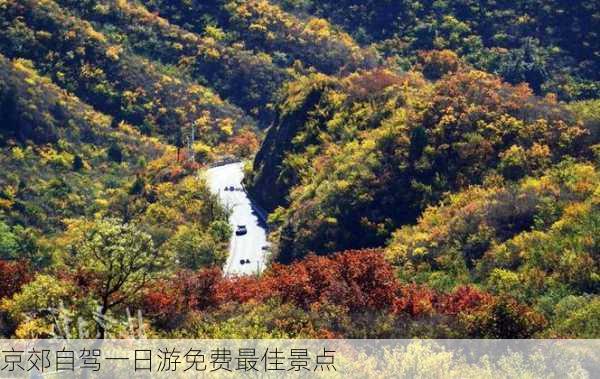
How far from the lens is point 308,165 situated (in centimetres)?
8712

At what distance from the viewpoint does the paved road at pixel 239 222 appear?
76312mm

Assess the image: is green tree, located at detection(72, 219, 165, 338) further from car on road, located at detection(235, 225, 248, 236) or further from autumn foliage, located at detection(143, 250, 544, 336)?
car on road, located at detection(235, 225, 248, 236)

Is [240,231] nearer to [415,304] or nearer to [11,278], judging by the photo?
[11,278]

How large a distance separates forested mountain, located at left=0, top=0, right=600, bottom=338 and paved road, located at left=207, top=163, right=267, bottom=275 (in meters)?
1.59

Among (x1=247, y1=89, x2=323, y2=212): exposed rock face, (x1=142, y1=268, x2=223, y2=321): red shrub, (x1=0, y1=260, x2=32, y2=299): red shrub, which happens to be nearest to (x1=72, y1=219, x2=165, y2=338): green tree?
(x1=142, y1=268, x2=223, y2=321): red shrub

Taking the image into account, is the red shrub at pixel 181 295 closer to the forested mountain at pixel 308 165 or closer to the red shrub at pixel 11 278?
the forested mountain at pixel 308 165

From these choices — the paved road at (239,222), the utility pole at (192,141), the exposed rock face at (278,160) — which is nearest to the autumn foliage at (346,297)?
the paved road at (239,222)

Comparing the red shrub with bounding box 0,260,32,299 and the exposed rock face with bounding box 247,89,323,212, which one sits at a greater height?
the red shrub with bounding box 0,260,32,299

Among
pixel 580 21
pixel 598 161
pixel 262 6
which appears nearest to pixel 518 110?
pixel 598 161

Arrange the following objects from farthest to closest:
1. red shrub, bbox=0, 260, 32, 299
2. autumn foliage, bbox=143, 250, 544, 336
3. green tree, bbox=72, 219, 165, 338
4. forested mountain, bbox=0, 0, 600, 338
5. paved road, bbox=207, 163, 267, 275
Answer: paved road, bbox=207, 163, 267, 275, red shrub, bbox=0, 260, 32, 299, forested mountain, bbox=0, 0, 600, 338, autumn foliage, bbox=143, 250, 544, 336, green tree, bbox=72, 219, 165, 338

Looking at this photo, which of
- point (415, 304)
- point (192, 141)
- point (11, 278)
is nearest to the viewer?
point (415, 304)

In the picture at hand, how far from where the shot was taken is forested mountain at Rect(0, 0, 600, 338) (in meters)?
40.9

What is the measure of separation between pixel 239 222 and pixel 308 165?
31.4 feet

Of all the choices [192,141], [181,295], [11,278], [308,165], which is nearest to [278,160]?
[308,165]
